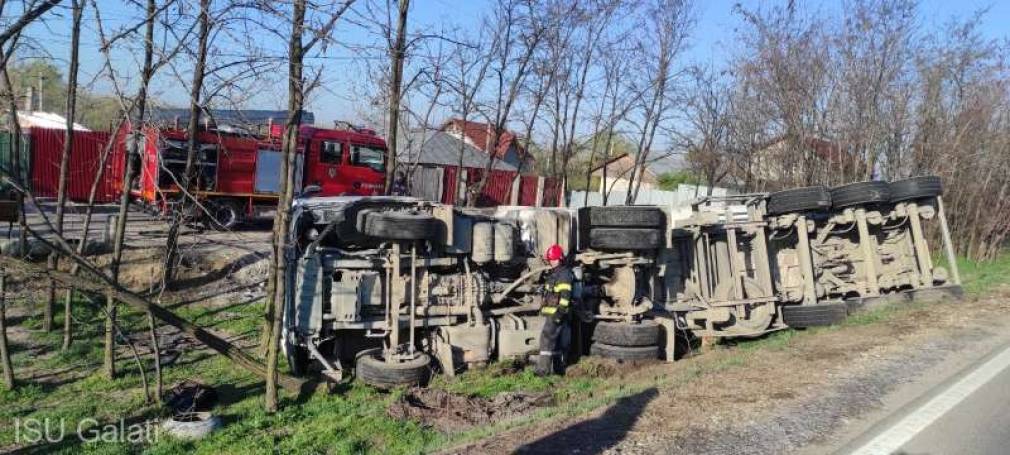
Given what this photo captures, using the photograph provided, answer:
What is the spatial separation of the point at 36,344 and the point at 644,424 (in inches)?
307

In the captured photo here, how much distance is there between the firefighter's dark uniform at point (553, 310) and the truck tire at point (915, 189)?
542cm

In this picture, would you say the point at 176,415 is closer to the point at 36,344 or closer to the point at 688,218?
the point at 36,344

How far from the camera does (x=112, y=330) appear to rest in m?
7.86

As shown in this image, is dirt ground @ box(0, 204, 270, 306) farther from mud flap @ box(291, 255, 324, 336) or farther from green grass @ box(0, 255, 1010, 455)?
mud flap @ box(291, 255, 324, 336)

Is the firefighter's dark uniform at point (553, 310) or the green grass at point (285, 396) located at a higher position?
the firefighter's dark uniform at point (553, 310)

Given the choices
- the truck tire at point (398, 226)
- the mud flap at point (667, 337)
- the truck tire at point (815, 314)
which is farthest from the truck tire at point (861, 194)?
the truck tire at point (398, 226)

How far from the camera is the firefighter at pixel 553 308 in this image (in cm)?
776

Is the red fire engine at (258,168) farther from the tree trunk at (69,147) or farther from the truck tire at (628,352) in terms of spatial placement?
the truck tire at (628,352)

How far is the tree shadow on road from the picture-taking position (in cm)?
443

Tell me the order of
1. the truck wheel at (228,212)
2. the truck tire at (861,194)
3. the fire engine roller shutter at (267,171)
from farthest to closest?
1. the fire engine roller shutter at (267,171)
2. the truck wheel at (228,212)
3. the truck tire at (861,194)

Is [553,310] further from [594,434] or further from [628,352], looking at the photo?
[594,434]

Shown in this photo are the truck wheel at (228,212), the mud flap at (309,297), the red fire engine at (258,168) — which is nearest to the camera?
the mud flap at (309,297)

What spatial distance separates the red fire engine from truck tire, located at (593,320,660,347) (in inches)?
384

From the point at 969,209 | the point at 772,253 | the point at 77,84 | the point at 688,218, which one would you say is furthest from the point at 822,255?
the point at 969,209
